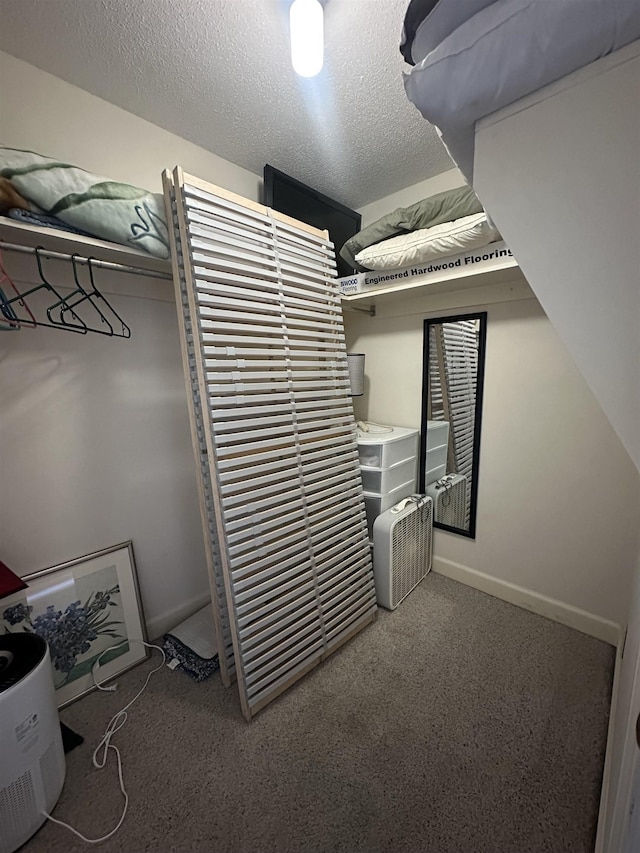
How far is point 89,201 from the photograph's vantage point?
1.27 m

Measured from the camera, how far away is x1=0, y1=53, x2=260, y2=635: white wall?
1.44 meters

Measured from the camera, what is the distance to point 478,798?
1.21 metres

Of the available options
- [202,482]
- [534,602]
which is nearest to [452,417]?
[534,602]

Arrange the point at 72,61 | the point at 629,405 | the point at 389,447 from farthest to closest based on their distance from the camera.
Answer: the point at 389,447, the point at 72,61, the point at 629,405

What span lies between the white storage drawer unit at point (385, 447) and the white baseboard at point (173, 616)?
1.32 m

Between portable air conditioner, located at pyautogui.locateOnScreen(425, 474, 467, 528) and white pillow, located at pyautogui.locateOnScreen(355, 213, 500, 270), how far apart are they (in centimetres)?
143

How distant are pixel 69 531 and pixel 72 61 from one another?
1.98 m

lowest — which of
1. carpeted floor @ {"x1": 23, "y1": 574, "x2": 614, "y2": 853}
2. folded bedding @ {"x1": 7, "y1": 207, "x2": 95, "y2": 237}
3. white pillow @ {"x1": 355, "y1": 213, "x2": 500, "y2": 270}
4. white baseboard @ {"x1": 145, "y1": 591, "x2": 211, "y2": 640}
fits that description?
carpeted floor @ {"x1": 23, "y1": 574, "x2": 614, "y2": 853}

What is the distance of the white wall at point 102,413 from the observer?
144 cm

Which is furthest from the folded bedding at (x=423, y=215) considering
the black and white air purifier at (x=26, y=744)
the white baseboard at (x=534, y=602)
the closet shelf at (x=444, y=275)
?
the black and white air purifier at (x=26, y=744)

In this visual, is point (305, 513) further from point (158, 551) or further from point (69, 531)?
point (69, 531)

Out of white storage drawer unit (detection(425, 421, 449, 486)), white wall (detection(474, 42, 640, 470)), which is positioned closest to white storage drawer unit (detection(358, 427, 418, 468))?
white storage drawer unit (detection(425, 421, 449, 486))

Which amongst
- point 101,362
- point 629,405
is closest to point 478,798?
point 629,405

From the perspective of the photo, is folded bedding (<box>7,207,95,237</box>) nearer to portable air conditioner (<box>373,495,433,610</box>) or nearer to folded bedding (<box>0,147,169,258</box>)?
folded bedding (<box>0,147,169,258</box>)
